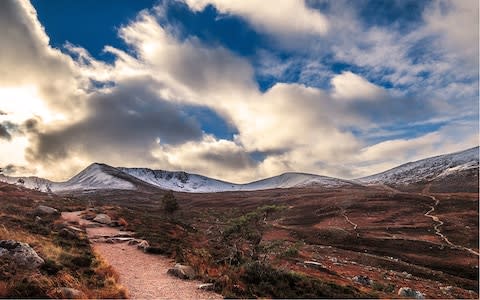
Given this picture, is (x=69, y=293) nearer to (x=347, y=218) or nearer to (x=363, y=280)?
(x=363, y=280)

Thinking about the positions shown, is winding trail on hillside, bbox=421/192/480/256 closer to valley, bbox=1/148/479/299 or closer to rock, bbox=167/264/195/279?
valley, bbox=1/148/479/299

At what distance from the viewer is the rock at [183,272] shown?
1741 centimetres

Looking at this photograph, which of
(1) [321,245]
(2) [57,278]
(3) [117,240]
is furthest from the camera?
(1) [321,245]

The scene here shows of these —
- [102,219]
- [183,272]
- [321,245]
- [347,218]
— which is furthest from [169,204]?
[183,272]

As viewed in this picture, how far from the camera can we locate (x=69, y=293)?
463 inches

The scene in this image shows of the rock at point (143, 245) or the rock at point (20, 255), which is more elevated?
the rock at point (20, 255)

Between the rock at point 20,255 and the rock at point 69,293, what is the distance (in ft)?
11.4

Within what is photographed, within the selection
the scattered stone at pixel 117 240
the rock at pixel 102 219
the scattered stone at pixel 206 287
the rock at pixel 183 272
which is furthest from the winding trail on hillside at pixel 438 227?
the rock at pixel 102 219

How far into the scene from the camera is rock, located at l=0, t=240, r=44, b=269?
14256 millimetres

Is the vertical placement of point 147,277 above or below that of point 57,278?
below

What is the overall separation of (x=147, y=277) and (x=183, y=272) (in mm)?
1838

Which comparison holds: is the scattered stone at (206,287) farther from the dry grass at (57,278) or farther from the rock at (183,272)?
the dry grass at (57,278)

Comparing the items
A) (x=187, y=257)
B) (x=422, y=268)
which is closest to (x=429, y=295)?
(x=422, y=268)

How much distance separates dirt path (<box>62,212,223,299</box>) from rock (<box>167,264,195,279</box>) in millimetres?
325
